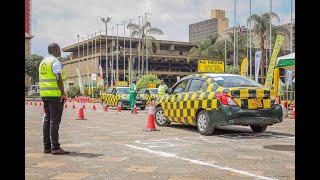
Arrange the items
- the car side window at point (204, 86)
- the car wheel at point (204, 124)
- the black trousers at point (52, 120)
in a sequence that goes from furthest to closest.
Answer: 1. the car side window at point (204, 86)
2. the car wheel at point (204, 124)
3. the black trousers at point (52, 120)

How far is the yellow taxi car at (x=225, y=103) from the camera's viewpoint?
8.77 metres

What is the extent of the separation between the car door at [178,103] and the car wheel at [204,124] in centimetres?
69

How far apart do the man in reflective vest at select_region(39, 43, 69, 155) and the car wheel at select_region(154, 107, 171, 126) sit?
532 cm

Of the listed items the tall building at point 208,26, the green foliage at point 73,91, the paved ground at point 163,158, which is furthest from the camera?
the tall building at point 208,26

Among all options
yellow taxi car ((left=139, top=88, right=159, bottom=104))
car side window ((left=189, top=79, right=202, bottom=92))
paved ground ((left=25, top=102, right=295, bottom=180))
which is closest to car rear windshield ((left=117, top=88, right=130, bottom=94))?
yellow taxi car ((left=139, top=88, right=159, bottom=104))

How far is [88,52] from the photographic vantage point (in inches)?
3415

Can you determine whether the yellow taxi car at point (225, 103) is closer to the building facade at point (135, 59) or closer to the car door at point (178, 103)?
the car door at point (178, 103)

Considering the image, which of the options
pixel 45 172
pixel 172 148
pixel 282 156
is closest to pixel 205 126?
pixel 172 148

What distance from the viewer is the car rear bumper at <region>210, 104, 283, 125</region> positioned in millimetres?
8703

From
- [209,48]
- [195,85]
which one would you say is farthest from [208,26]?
[195,85]

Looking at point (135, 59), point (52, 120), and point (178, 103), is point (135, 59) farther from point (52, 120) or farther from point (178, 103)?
point (52, 120)

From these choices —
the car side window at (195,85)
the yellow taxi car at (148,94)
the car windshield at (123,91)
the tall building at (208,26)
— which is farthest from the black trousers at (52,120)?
the tall building at (208,26)

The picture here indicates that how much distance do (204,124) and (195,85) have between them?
1230mm

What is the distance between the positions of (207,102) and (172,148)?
2.20 metres
